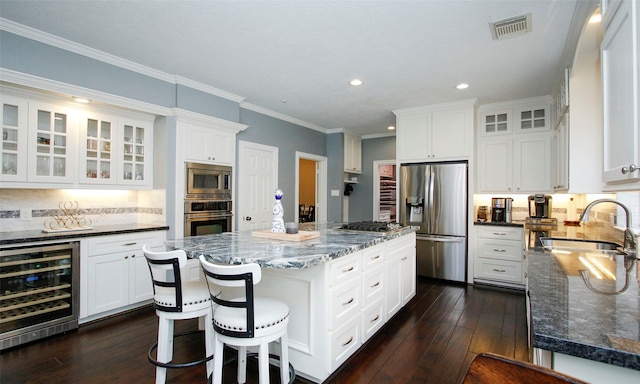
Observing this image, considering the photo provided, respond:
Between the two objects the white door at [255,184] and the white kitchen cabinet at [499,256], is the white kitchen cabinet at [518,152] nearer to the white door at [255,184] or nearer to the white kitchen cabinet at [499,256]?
the white kitchen cabinet at [499,256]

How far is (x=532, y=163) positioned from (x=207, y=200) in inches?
175

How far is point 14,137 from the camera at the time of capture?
8.78 ft

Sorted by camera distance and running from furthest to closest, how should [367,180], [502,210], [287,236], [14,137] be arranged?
[367,180], [502,210], [14,137], [287,236]

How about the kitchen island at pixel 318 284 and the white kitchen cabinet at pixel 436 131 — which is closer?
the kitchen island at pixel 318 284

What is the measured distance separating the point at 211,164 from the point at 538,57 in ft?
12.4

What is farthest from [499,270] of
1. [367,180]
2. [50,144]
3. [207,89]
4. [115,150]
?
[50,144]

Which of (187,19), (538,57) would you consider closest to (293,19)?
(187,19)

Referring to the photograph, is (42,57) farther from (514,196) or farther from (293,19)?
(514,196)

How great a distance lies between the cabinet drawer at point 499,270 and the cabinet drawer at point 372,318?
7.59 ft

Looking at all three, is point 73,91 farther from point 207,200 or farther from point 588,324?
point 588,324

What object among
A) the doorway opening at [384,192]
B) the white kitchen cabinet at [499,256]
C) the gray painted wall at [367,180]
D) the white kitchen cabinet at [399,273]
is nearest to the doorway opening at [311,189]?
the gray painted wall at [367,180]

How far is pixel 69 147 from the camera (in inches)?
118

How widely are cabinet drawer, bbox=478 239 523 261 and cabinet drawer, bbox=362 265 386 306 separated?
235 cm

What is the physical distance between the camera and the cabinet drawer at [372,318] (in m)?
2.46
